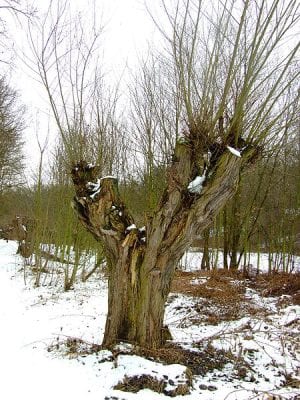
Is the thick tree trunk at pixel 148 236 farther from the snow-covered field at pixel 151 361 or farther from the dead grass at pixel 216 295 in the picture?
the dead grass at pixel 216 295

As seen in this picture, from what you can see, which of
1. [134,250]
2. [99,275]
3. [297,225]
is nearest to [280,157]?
[297,225]

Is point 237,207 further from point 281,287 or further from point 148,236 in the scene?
point 148,236

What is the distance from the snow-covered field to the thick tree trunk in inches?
Result: 15.6

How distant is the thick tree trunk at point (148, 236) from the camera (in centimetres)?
435

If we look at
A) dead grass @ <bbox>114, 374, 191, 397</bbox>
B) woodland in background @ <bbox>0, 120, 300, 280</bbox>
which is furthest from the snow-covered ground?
dead grass @ <bbox>114, 374, 191, 397</bbox>

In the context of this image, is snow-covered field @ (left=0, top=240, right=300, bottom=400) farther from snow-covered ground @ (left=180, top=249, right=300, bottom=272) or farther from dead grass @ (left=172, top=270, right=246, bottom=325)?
snow-covered ground @ (left=180, top=249, right=300, bottom=272)

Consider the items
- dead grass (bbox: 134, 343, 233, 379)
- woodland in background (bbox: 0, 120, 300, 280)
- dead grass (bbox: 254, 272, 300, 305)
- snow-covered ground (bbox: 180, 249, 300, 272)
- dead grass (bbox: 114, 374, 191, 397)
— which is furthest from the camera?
snow-covered ground (bbox: 180, 249, 300, 272)

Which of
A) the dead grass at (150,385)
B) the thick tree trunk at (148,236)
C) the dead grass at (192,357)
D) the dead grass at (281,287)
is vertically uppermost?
the thick tree trunk at (148,236)

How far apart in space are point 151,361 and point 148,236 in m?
1.41

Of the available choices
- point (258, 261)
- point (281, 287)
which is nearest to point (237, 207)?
point (258, 261)

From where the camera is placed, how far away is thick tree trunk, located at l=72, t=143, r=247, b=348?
4.35 metres

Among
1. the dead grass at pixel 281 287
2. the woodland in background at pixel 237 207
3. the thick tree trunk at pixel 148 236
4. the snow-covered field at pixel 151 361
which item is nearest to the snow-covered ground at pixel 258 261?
the woodland in background at pixel 237 207

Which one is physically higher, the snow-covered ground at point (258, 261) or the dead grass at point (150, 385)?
the snow-covered ground at point (258, 261)

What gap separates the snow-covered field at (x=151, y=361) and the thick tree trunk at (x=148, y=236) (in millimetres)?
396
